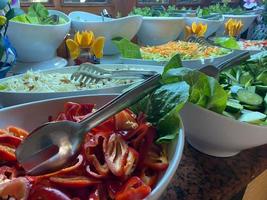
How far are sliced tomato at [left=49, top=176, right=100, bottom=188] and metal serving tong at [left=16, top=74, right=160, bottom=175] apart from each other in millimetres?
13

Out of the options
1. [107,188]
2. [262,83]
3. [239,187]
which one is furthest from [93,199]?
[262,83]

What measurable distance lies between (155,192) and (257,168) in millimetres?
330

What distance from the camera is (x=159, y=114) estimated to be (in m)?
0.49

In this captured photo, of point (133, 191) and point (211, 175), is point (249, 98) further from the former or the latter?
point (133, 191)

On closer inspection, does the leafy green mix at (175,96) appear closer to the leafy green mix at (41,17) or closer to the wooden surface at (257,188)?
Answer: the wooden surface at (257,188)

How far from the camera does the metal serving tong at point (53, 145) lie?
0.36 meters

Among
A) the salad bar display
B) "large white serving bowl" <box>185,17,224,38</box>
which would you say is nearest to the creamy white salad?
the salad bar display

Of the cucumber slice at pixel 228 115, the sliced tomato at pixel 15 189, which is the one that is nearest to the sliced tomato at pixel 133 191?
the sliced tomato at pixel 15 189

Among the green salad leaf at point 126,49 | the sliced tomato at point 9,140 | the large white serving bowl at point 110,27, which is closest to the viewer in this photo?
the sliced tomato at point 9,140

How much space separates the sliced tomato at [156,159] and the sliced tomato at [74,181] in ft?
0.27

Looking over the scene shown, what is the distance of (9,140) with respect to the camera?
0.43 metres

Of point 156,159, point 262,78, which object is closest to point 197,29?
point 262,78

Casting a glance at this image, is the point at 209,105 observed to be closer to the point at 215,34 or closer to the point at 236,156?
the point at 236,156

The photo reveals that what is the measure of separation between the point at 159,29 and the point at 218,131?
3.38 ft
